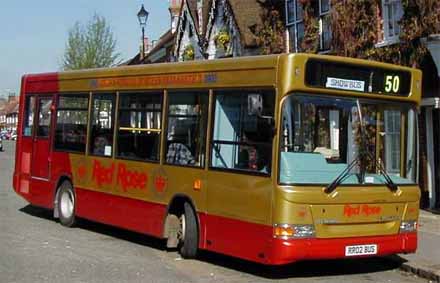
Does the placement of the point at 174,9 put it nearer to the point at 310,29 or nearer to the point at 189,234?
the point at 310,29

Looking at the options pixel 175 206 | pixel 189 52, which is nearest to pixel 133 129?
pixel 175 206

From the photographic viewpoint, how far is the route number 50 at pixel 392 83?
33.2 feet

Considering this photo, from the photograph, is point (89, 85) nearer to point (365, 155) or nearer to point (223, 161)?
point (223, 161)

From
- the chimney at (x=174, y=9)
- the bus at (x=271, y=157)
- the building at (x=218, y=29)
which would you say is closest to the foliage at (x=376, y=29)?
the building at (x=218, y=29)

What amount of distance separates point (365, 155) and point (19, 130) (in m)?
8.84

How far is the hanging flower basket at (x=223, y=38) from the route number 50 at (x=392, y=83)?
20.8 metres

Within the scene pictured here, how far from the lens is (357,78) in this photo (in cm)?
984

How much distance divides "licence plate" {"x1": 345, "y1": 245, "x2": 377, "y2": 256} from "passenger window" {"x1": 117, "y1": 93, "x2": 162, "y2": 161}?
339cm

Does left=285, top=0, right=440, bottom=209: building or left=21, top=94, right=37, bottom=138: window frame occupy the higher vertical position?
left=285, top=0, right=440, bottom=209: building

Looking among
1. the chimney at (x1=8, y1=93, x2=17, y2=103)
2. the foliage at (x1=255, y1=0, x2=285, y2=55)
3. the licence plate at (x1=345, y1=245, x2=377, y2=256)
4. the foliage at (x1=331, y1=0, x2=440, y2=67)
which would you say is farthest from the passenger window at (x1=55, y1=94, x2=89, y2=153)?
the chimney at (x1=8, y1=93, x2=17, y2=103)

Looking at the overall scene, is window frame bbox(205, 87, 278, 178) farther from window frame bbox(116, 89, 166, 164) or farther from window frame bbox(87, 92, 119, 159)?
window frame bbox(87, 92, 119, 159)

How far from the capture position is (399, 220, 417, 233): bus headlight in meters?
10.1

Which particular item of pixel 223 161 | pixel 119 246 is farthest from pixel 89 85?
pixel 223 161

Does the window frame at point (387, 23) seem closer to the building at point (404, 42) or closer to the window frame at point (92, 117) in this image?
the building at point (404, 42)
